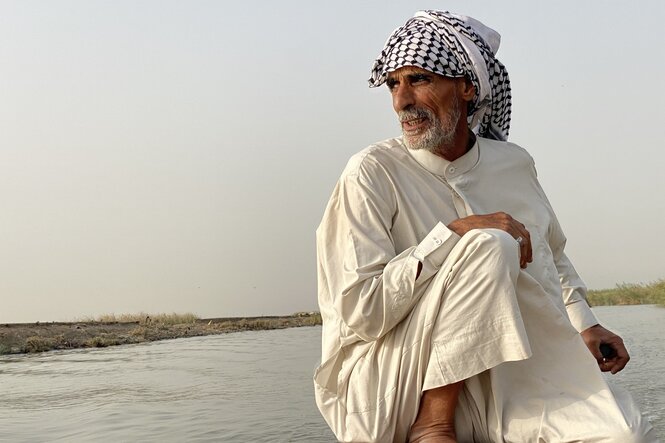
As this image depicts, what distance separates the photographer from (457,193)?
3064mm

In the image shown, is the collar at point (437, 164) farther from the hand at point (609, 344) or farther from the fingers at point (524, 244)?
the hand at point (609, 344)

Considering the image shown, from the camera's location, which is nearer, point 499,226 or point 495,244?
point 495,244

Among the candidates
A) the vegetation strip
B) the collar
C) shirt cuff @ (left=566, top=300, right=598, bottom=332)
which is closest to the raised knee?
the collar

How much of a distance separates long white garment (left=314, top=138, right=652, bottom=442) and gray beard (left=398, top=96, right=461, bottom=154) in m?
0.05

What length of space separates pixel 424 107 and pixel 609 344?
47.0 inches

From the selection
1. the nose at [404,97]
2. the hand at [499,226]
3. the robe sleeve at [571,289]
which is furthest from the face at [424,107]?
the robe sleeve at [571,289]

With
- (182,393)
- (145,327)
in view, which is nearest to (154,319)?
(145,327)

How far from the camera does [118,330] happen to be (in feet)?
42.5

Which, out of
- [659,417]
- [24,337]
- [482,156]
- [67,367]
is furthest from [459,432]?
[24,337]

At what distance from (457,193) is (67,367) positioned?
5.72 meters

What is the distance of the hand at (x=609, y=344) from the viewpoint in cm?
325

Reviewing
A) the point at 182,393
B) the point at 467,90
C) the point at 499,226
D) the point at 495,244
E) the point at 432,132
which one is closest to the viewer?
the point at 495,244

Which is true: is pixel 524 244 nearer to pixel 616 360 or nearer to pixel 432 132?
pixel 432 132

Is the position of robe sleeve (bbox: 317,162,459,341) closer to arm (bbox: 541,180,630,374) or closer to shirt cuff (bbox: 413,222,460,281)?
shirt cuff (bbox: 413,222,460,281)
